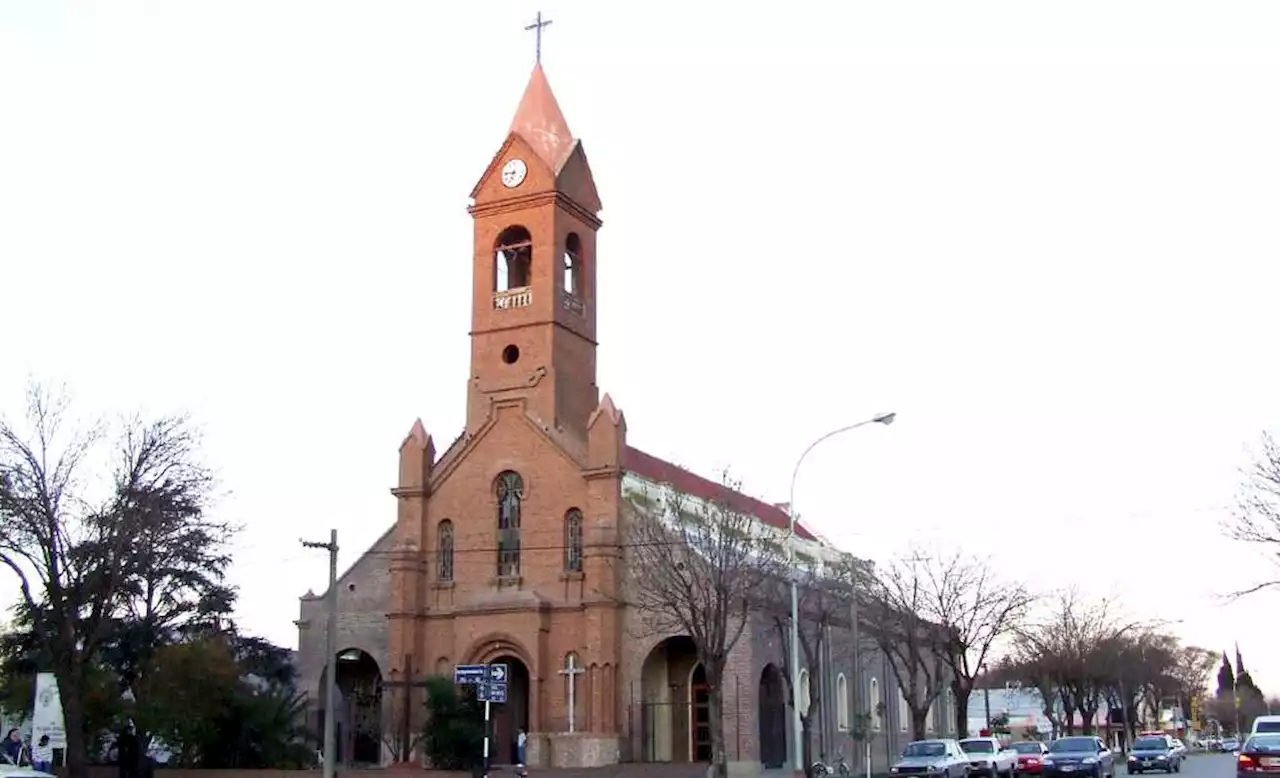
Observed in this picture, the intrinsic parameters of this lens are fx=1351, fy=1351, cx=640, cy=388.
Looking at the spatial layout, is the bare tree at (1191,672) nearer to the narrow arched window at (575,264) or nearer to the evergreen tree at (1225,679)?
the evergreen tree at (1225,679)

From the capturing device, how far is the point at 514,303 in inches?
2157

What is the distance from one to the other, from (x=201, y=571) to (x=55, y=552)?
1041 cm

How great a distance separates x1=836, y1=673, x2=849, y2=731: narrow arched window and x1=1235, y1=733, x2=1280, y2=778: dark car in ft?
95.5

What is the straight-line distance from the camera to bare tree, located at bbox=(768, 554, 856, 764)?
48438 mm

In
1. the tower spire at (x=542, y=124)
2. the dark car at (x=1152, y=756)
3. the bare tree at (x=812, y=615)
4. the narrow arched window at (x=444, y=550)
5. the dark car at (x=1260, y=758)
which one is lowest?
the dark car at (x=1152, y=756)

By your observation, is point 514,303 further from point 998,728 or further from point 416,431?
point 998,728

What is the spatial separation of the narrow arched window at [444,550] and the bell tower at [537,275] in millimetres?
4131

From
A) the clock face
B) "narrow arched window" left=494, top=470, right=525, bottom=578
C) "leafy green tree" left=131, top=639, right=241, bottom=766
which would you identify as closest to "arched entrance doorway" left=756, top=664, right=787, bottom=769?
"narrow arched window" left=494, top=470, right=525, bottom=578

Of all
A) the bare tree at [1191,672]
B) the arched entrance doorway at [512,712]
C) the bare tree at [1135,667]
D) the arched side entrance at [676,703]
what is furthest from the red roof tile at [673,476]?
the bare tree at [1191,672]

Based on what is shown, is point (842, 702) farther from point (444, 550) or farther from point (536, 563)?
point (444, 550)

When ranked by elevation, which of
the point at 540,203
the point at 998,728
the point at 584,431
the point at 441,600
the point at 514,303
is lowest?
the point at 998,728

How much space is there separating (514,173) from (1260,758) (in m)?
36.6

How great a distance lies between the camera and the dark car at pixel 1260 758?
30109 mm

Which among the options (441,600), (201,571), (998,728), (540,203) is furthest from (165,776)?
(998,728)
